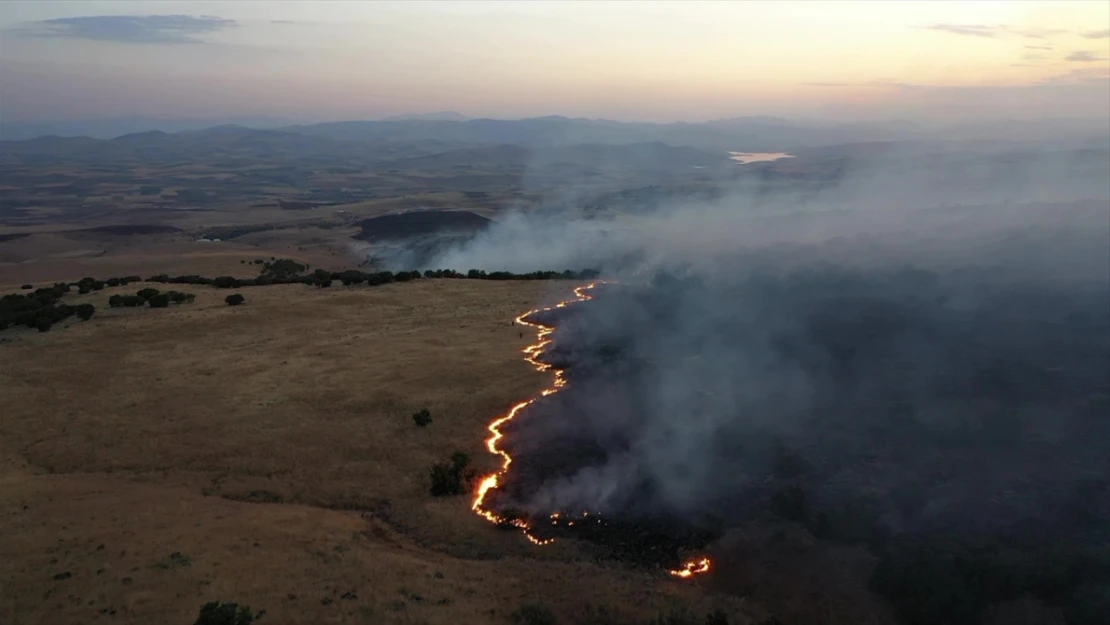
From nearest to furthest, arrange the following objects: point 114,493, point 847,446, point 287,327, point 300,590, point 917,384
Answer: point 300,590
point 114,493
point 847,446
point 917,384
point 287,327

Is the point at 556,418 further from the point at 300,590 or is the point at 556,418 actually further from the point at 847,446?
the point at 300,590

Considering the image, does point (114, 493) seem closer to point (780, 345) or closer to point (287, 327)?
point (287, 327)

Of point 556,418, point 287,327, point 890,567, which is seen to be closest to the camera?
point 890,567

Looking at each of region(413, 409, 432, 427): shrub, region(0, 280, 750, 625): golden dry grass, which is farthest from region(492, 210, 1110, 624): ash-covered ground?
region(413, 409, 432, 427): shrub

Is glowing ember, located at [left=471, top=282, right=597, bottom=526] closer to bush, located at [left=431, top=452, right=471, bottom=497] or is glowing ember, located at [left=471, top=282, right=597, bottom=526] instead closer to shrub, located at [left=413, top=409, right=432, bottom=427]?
bush, located at [left=431, top=452, right=471, bottom=497]

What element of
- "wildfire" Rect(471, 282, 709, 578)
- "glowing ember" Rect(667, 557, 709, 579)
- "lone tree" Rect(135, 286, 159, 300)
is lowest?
"glowing ember" Rect(667, 557, 709, 579)

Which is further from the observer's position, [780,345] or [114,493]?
[780,345]

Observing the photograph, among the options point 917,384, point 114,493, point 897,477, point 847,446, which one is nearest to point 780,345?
point 917,384
